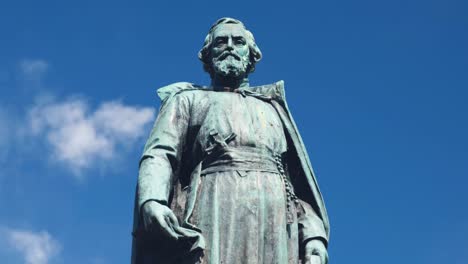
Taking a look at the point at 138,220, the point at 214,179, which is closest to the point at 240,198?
the point at 214,179

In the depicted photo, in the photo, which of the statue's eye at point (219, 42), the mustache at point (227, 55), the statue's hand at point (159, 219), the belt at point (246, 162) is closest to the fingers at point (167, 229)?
the statue's hand at point (159, 219)

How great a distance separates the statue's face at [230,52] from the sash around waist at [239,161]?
1.29 m

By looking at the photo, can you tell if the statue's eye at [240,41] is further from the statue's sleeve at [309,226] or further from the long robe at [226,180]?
the statue's sleeve at [309,226]

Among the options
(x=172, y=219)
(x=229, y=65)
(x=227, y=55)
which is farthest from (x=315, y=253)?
(x=227, y=55)

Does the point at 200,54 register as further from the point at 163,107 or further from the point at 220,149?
the point at 220,149

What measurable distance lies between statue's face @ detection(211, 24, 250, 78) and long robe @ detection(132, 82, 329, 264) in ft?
0.93

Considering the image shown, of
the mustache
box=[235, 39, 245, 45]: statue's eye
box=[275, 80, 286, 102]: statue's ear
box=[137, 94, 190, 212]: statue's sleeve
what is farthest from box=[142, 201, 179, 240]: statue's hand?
box=[235, 39, 245, 45]: statue's eye

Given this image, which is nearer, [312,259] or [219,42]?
[312,259]

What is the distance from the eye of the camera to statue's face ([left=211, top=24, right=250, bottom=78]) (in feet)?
39.4

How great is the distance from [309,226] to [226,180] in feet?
3.93

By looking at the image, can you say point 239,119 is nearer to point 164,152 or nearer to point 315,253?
point 164,152

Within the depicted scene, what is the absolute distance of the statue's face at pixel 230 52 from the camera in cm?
1202

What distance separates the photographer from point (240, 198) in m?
10.8

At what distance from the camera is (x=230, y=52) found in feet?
39.7
